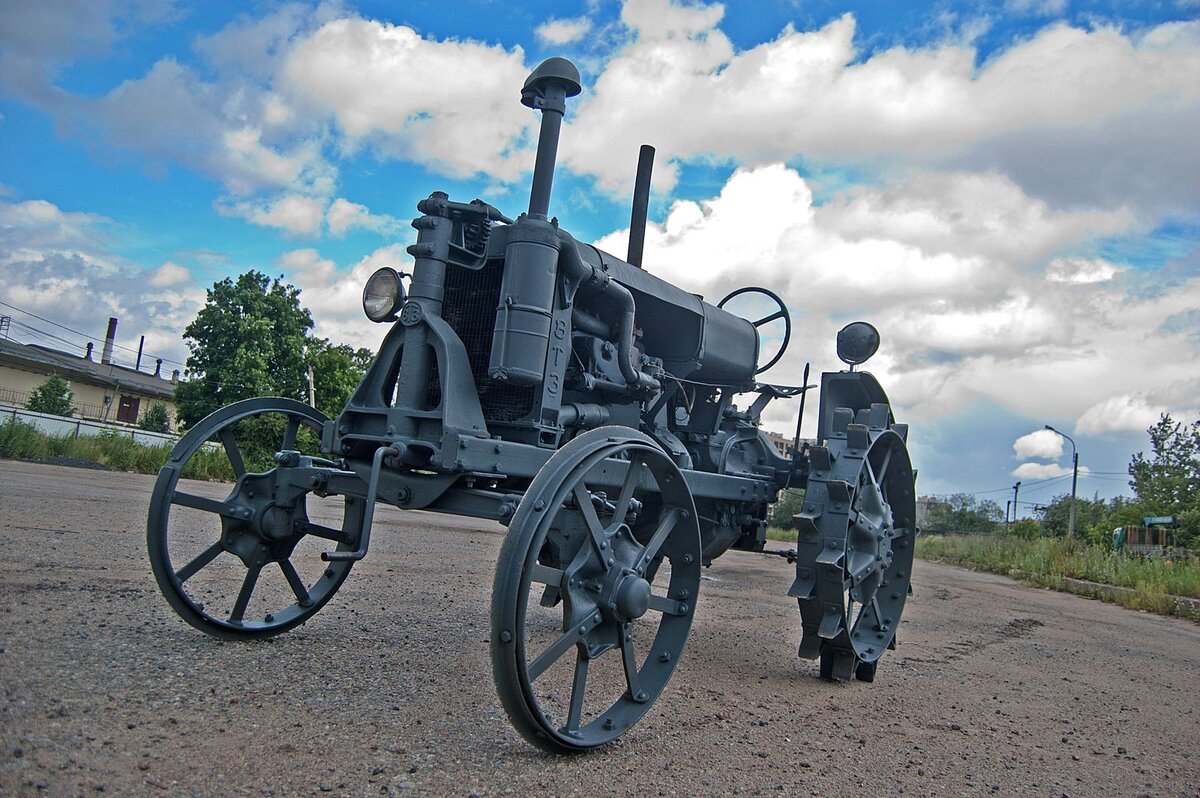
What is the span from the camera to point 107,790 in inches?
106

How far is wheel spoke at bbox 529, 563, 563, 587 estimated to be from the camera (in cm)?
347

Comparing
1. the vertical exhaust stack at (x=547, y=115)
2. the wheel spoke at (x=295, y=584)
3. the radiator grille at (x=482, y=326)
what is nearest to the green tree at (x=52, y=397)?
the wheel spoke at (x=295, y=584)

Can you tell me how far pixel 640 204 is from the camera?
6.17 meters

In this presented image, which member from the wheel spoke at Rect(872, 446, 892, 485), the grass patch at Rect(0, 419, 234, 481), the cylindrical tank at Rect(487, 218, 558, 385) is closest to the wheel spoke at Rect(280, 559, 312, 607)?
the cylindrical tank at Rect(487, 218, 558, 385)

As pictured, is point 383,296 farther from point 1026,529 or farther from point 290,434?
point 1026,529

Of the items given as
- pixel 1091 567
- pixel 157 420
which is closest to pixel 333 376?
pixel 157 420

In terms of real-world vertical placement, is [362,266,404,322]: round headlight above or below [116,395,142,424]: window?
below

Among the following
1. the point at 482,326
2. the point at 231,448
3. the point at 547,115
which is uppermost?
the point at 547,115

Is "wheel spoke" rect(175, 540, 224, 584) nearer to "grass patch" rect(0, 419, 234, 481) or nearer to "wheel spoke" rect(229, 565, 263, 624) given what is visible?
"wheel spoke" rect(229, 565, 263, 624)

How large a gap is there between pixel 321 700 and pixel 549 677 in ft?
4.46

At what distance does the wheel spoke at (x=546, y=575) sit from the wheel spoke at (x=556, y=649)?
0.67 feet

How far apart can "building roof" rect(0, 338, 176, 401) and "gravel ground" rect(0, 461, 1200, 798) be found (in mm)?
41009

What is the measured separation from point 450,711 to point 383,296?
2120 millimetres

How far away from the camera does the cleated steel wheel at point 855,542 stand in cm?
550
